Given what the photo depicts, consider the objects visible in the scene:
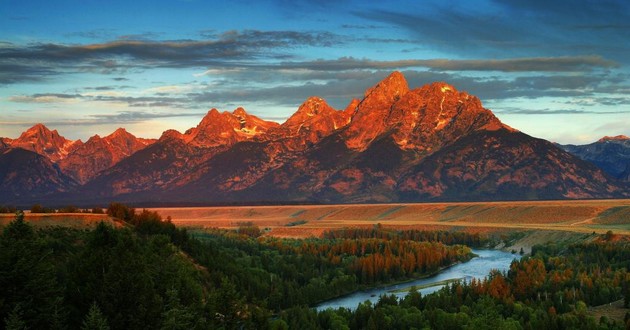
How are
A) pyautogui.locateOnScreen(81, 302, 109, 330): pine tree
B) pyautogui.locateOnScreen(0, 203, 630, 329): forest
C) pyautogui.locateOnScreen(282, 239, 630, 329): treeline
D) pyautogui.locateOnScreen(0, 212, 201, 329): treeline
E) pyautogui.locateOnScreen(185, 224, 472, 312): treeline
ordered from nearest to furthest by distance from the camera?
1. pyautogui.locateOnScreen(81, 302, 109, 330): pine tree
2. pyautogui.locateOnScreen(0, 212, 201, 329): treeline
3. pyautogui.locateOnScreen(0, 203, 630, 329): forest
4. pyautogui.locateOnScreen(282, 239, 630, 329): treeline
5. pyautogui.locateOnScreen(185, 224, 472, 312): treeline

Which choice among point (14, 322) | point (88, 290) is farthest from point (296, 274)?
point (14, 322)

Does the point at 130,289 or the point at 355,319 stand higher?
the point at 130,289

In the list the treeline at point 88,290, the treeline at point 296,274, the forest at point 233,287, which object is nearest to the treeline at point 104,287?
the treeline at point 88,290

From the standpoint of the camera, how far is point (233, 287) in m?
95.9

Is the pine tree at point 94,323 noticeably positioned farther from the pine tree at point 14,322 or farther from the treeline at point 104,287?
the pine tree at point 14,322

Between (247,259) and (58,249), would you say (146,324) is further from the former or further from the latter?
(247,259)

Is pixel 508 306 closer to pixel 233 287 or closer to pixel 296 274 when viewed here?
pixel 233 287

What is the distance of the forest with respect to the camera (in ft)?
250

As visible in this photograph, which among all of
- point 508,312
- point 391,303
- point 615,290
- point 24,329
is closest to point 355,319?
point 391,303

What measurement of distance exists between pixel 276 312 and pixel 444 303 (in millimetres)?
32755

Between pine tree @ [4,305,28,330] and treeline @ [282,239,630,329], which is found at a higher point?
pine tree @ [4,305,28,330]

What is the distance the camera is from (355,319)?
124 metres

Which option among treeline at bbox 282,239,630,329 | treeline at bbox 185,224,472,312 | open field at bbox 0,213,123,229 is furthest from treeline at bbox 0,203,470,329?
treeline at bbox 282,239,630,329

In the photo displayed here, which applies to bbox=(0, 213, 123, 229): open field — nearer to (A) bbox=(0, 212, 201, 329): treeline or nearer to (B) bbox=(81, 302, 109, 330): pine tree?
(A) bbox=(0, 212, 201, 329): treeline
